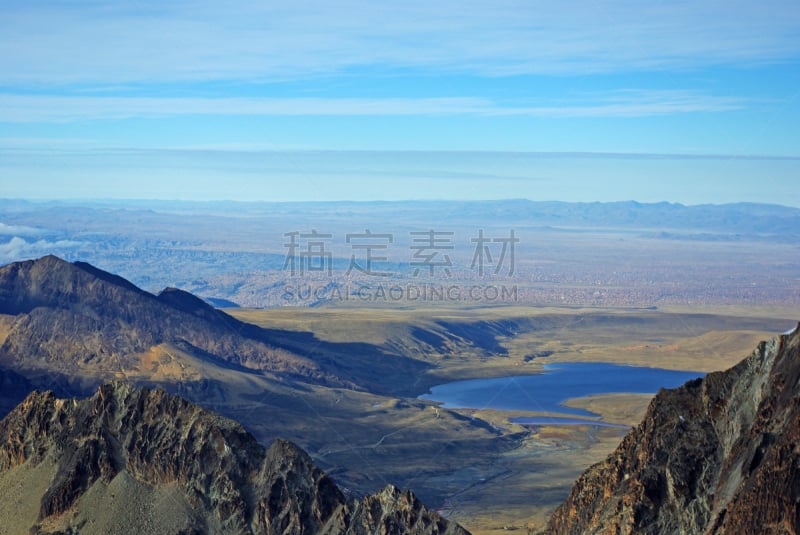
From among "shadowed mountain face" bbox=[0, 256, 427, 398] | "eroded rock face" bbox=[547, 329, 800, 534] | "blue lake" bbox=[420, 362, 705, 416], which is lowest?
"blue lake" bbox=[420, 362, 705, 416]

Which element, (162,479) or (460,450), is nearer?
(162,479)

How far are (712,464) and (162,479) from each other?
3308cm

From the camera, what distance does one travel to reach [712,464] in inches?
1912

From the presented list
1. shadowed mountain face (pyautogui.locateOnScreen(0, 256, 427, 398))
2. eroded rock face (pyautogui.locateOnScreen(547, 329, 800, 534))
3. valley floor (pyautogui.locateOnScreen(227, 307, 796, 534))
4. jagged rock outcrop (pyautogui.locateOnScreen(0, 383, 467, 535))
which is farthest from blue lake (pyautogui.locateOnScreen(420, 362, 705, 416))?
eroded rock face (pyautogui.locateOnScreen(547, 329, 800, 534))

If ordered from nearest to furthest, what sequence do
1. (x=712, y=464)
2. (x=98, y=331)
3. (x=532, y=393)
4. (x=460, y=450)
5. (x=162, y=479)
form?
1. (x=712, y=464)
2. (x=162, y=479)
3. (x=460, y=450)
4. (x=98, y=331)
5. (x=532, y=393)

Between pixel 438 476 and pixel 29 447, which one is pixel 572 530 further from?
pixel 438 476

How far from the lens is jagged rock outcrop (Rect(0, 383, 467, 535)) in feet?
205

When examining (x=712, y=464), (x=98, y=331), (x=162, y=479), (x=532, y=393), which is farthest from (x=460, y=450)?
(x=712, y=464)

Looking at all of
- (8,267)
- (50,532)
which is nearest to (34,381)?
(8,267)

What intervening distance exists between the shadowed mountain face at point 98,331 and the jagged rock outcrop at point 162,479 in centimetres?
8591

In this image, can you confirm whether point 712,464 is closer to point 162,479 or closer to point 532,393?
point 162,479

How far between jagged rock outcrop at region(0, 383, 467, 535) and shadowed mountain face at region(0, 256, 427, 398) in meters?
85.9

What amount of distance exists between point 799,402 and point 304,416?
381 feet

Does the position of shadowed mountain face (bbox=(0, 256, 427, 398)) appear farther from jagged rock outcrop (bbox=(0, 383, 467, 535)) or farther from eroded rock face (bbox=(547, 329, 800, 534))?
eroded rock face (bbox=(547, 329, 800, 534))
